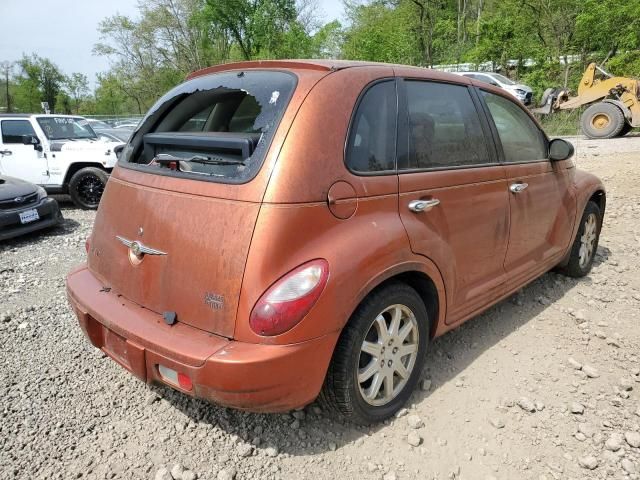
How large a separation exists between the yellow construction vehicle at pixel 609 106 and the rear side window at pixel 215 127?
45.3ft

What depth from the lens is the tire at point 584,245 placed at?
4051mm

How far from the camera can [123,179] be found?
8.30 feet

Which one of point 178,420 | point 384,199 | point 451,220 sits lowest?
point 178,420

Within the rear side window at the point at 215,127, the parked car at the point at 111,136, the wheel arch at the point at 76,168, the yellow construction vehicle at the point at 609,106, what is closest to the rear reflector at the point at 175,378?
the rear side window at the point at 215,127

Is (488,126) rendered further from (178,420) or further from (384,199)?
(178,420)

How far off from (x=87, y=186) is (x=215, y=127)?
247 inches

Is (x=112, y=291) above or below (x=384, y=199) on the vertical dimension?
below

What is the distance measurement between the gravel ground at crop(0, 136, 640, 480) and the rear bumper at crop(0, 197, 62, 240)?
272cm

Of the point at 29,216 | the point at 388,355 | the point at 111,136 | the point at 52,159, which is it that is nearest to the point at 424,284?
the point at 388,355

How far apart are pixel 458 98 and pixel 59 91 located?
61790mm

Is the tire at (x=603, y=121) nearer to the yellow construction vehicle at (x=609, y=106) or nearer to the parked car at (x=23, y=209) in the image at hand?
the yellow construction vehicle at (x=609, y=106)

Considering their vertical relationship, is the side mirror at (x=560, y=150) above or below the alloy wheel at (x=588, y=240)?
above

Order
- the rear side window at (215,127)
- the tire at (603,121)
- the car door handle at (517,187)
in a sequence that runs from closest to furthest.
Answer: the rear side window at (215,127), the car door handle at (517,187), the tire at (603,121)

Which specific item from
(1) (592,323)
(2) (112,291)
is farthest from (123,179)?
(1) (592,323)
